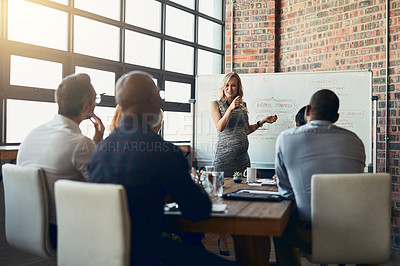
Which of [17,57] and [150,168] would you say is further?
[17,57]

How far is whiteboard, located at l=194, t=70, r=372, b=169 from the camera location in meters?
4.12

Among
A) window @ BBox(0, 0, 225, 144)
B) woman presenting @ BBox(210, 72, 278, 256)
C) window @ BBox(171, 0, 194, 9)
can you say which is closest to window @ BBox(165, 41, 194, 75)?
window @ BBox(0, 0, 225, 144)

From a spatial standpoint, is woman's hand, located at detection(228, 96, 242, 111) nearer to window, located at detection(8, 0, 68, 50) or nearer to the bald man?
window, located at detection(8, 0, 68, 50)

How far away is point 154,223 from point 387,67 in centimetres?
354

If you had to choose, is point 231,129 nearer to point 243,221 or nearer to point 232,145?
point 232,145

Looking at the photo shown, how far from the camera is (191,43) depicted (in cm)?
507

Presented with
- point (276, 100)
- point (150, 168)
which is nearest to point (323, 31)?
point (276, 100)

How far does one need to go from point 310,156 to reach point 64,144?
1.19 metres

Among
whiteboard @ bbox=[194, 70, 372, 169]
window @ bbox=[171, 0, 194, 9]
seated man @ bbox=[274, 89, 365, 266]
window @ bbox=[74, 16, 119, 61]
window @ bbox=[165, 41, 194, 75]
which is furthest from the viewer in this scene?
window @ bbox=[171, 0, 194, 9]

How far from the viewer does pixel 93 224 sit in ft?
4.91

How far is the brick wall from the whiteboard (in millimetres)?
274

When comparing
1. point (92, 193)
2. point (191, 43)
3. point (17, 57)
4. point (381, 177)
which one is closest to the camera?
point (92, 193)

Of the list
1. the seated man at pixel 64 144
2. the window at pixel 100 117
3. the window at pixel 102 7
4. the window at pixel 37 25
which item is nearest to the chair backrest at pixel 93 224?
the seated man at pixel 64 144

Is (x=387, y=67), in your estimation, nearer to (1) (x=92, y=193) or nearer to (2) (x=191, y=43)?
(2) (x=191, y=43)
